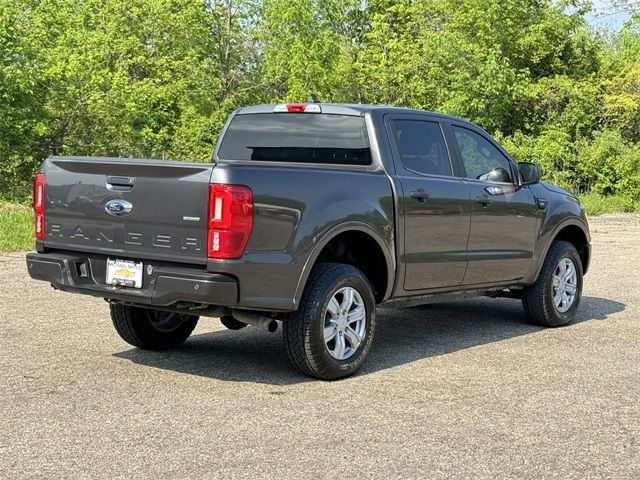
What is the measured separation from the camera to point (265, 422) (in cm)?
527

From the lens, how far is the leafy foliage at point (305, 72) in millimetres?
32344

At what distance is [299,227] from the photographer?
6055 millimetres

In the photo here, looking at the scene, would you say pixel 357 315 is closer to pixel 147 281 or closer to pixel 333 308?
pixel 333 308

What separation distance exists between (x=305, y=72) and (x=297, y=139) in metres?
41.3

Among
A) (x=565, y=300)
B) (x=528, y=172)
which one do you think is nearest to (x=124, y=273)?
(x=528, y=172)

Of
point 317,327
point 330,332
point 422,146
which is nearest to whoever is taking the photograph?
point 317,327

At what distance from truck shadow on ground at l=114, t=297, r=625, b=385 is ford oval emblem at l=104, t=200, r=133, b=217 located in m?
1.21

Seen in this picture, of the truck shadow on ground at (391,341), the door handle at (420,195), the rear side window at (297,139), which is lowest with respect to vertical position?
the truck shadow on ground at (391,341)

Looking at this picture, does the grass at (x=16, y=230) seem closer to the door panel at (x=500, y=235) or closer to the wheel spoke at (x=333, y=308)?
the door panel at (x=500, y=235)

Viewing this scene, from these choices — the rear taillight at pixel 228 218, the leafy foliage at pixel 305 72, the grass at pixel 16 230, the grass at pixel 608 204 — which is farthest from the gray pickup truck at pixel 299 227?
the grass at pixel 608 204

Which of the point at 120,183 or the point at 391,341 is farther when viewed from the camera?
the point at 391,341

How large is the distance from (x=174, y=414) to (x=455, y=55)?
3520 centimetres

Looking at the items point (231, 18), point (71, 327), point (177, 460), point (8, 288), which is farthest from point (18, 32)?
point (231, 18)

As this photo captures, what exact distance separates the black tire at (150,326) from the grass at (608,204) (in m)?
24.6
